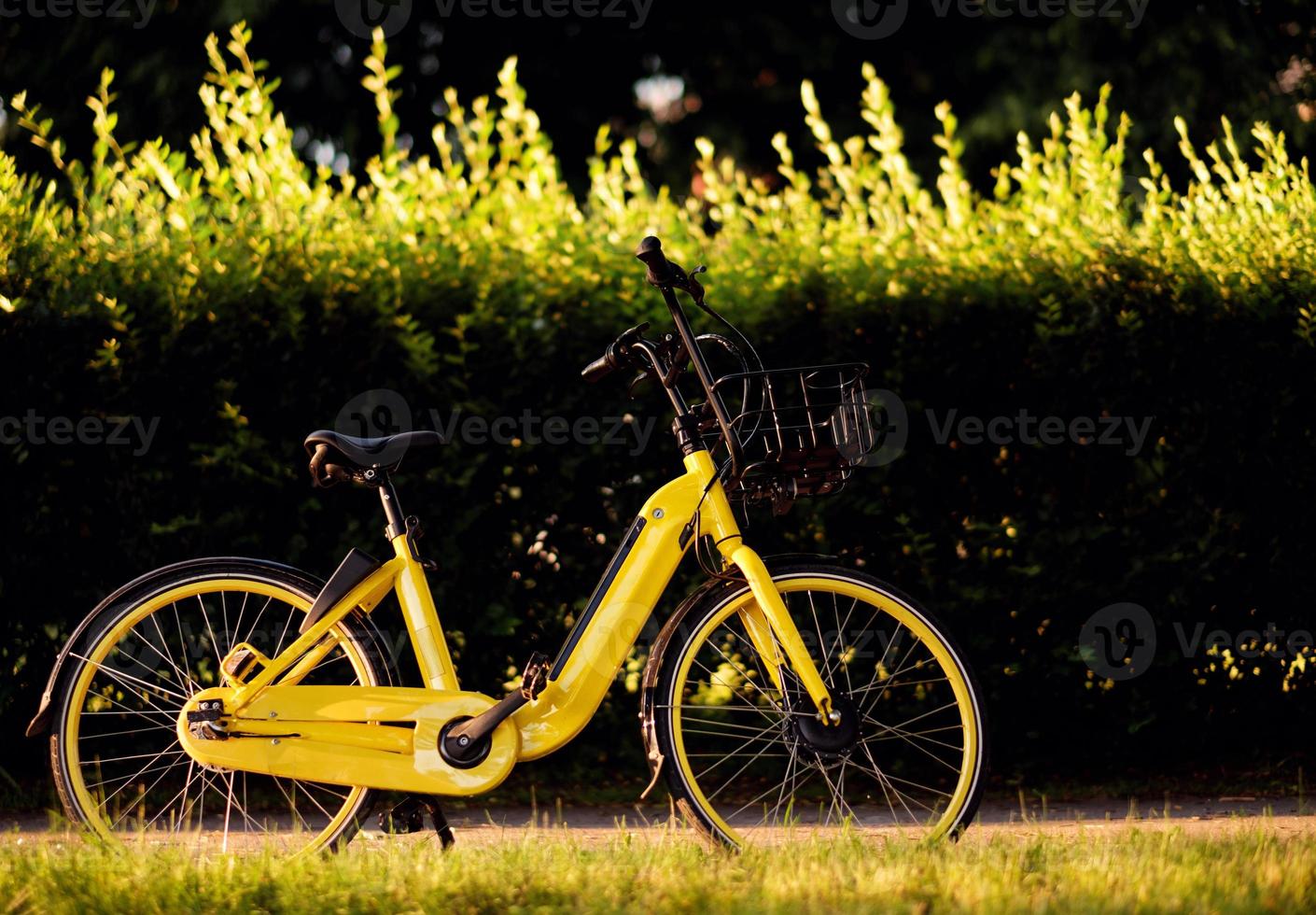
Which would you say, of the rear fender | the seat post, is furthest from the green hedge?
the seat post

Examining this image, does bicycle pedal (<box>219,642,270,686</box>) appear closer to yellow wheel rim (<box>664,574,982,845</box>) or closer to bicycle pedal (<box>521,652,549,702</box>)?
bicycle pedal (<box>521,652,549,702</box>)

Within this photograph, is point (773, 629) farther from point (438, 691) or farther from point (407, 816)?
point (407, 816)

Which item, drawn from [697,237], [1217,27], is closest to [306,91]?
[1217,27]

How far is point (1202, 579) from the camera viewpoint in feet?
17.4

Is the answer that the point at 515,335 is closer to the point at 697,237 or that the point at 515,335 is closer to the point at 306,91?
the point at 697,237

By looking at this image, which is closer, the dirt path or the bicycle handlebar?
the bicycle handlebar

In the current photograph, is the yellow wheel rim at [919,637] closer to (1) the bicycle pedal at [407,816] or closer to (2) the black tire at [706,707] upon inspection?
(2) the black tire at [706,707]

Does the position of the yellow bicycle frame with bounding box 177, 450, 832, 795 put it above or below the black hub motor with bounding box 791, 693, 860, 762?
above

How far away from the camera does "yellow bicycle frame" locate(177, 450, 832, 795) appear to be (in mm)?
3799

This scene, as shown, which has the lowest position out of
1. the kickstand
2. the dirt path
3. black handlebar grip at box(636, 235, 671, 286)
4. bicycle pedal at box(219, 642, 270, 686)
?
Result: the dirt path

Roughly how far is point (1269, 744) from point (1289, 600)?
0.67 metres

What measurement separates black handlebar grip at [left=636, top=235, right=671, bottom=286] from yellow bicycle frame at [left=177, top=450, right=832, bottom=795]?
0.51m

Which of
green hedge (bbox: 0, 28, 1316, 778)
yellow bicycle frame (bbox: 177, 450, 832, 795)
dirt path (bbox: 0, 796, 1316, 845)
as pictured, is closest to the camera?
yellow bicycle frame (bbox: 177, 450, 832, 795)

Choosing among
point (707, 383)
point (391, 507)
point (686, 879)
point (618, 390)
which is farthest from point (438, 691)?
point (618, 390)
